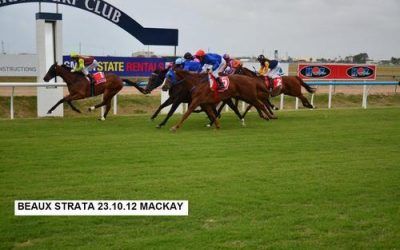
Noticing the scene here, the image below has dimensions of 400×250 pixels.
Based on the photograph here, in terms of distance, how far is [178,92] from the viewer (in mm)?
13281

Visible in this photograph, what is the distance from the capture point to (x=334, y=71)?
80.5ft

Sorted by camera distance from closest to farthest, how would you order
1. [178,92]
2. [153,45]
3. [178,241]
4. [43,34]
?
[178,241], [178,92], [43,34], [153,45]

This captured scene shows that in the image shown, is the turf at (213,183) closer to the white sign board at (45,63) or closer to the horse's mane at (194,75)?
the horse's mane at (194,75)

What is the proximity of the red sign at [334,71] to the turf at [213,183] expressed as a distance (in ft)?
36.7

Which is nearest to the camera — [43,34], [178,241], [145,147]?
[178,241]

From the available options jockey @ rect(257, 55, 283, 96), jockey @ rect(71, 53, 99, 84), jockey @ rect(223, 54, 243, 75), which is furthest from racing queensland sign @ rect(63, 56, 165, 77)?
jockey @ rect(223, 54, 243, 75)

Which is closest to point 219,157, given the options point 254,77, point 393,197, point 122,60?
point 393,197

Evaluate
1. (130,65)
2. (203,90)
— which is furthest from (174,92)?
(130,65)

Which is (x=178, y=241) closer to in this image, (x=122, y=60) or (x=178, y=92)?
(x=178, y=92)

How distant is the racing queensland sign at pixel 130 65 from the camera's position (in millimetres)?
19828

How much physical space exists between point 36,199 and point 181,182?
75.1 inches

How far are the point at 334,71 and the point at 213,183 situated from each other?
1846 centimetres

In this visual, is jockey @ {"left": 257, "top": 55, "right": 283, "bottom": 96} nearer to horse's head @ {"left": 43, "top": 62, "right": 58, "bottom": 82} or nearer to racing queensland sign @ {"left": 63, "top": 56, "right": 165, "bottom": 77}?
racing queensland sign @ {"left": 63, "top": 56, "right": 165, "bottom": 77}

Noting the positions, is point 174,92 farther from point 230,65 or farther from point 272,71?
point 272,71
